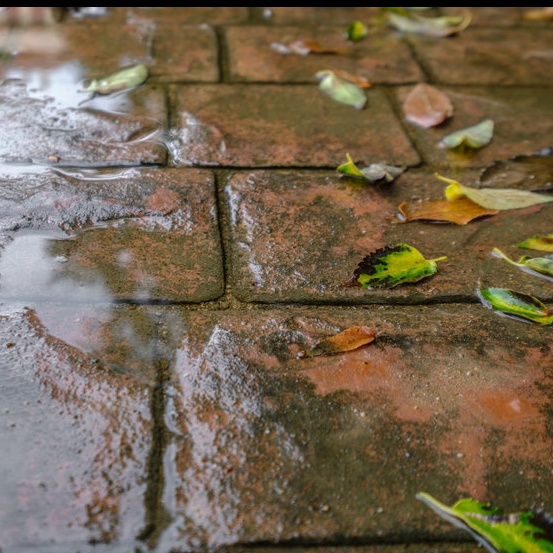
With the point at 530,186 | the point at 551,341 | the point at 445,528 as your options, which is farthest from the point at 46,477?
the point at 530,186

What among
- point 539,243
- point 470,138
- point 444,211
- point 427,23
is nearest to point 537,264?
point 539,243

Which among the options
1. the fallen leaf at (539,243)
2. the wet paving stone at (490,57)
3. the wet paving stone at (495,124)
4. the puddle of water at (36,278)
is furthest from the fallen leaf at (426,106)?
the puddle of water at (36,278)

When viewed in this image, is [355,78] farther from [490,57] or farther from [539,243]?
[539,243]

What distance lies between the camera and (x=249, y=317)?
1.44m

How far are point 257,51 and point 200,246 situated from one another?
1104mm

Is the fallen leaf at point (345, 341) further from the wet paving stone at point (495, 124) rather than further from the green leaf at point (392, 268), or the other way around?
the wet paving stone at point (495, 124)

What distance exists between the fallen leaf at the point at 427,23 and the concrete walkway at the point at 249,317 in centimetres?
36

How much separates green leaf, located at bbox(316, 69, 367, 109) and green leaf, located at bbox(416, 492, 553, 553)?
4.41 ft

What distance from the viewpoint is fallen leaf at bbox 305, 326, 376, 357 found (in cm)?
138

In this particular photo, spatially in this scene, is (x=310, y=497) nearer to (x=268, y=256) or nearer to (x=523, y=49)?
(x=268, y=256)

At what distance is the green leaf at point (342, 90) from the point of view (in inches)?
86.4

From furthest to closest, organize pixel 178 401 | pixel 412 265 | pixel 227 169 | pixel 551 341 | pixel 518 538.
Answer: pixel 227 169 < pixel 412 265 < pixel 551 341 < pixel 178 401 < pixel 518 538

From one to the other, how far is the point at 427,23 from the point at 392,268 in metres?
1.49

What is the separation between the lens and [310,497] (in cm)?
113
